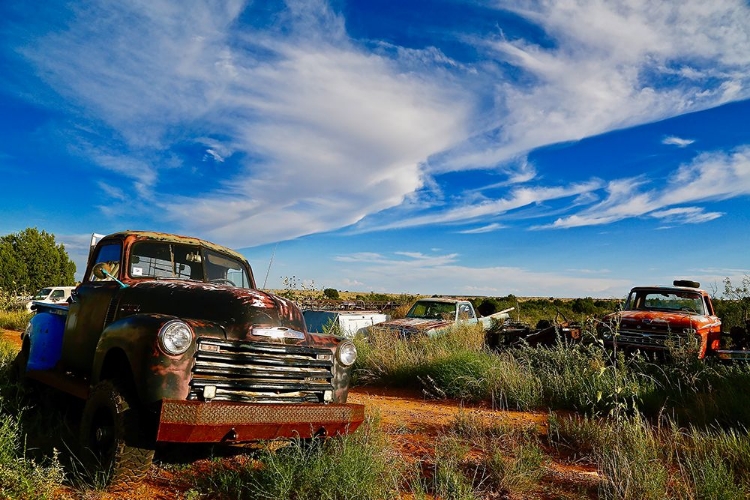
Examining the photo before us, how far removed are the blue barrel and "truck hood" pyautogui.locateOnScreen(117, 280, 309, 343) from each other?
160cm

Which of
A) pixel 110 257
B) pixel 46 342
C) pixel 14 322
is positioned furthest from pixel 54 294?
pixel 110 257

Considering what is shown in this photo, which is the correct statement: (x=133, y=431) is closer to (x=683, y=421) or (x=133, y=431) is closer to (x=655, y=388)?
(x=683, y=421)

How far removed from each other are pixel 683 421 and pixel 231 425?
18.2 feet

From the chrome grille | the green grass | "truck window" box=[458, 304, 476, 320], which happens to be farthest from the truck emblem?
the green grass

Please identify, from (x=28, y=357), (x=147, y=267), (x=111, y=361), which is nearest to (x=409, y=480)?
Answer: (x=111, y=361)

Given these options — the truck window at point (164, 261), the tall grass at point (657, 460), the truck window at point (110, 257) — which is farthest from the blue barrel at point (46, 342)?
the tall grass at point (657, 460)

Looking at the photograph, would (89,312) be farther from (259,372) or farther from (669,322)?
(669,322)

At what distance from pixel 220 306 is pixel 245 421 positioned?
41.3 inches

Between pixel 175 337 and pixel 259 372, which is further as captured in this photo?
pixel 259 372

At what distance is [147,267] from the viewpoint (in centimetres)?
538

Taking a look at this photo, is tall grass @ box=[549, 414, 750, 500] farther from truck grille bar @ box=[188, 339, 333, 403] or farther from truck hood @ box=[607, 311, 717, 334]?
truck hood @ box=[607, 311, 717, 334]

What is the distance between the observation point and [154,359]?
369 centimetres

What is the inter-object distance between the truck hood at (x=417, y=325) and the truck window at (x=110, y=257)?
734 cm

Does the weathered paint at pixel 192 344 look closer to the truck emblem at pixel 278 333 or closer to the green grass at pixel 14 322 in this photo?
the truck emblem at pixel 278 333
